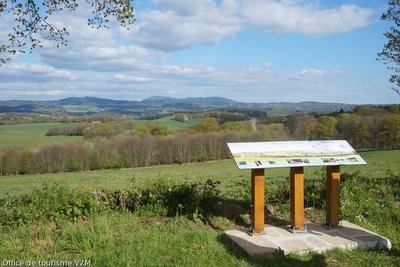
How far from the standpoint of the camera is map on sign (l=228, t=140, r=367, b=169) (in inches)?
241

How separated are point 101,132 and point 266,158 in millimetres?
66851

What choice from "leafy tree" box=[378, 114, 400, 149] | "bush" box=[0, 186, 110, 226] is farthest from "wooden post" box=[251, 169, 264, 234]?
"leafy tree" box=[378, 114, 400, 149]

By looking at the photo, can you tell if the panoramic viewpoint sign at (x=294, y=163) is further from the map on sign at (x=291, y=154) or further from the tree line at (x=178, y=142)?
the tree line at (x=178, y=142)

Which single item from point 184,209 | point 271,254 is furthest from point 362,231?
point 184,209

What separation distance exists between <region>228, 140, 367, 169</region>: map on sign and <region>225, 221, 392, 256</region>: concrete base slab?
114 cm

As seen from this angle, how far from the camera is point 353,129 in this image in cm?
6462

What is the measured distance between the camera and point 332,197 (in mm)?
6746

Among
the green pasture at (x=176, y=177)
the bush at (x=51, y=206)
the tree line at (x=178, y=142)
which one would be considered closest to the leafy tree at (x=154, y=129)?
the tree line at (x=178, y=142)

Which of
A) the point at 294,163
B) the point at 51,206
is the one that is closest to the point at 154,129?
the point at 51,206

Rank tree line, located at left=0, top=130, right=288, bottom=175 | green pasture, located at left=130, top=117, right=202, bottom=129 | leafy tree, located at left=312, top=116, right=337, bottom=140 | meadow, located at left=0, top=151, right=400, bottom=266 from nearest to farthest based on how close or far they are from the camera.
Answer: meadow, located at left=0, top=151, right=400, bottom=266
tree line, located at left=0, top=130, right=288, bottom=175
leafy tree, located at left=312, top=116, right=337, bottom=140
green pasture, located at left=130, top=117, right=202, bottom=129

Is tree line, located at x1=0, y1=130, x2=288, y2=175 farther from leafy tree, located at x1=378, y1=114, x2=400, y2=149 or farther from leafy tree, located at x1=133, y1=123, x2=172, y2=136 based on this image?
leafy tree, located at x1=378, y1=114, x2=400, y2=149

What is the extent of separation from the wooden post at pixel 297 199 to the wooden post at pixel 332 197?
0.58 m

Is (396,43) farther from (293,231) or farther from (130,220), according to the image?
(130,220)

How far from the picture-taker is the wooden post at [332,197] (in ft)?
21.9
